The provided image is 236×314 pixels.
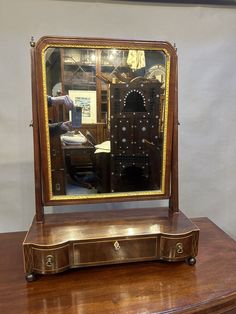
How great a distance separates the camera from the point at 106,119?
0.93m

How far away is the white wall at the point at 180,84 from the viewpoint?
1079 mm

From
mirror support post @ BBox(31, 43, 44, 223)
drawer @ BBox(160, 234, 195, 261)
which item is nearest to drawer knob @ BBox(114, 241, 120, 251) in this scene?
drawer @ BBox(160, 234, 195, 261)

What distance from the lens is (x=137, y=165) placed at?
98cm

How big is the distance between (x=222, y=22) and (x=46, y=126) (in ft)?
2.99

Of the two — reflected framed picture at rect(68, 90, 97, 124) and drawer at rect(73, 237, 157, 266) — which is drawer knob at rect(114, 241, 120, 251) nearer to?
drawer at rect(73, 237, 157, 266)

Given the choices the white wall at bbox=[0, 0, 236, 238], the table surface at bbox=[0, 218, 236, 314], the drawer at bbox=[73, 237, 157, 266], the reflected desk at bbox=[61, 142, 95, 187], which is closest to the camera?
the table surface at bbox=[0, 218, 236, 314]

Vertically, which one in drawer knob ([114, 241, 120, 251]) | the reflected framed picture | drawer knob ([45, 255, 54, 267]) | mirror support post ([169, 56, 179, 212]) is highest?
the reflected framed picture

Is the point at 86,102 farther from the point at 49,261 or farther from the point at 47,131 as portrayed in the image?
the point at 49,261

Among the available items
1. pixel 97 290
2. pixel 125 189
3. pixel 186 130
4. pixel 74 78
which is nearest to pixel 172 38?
pixel 186 130

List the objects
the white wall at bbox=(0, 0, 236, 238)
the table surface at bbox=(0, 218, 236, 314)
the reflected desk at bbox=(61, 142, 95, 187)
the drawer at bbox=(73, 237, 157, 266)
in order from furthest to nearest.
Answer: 1. the white wall at bbox=(0, 0, 236, 238)
2. the reflected desk at bbox=(61, 142, 95, 187)
3. the drawer at bbox=(73, 237, 157, 266)
4. the table surface at bbox=(0, 218, 236, 314)

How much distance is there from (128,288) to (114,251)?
0.36 ft

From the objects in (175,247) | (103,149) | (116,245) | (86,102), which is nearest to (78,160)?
(103,149)

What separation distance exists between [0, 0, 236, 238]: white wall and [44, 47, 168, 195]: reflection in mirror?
297 mm

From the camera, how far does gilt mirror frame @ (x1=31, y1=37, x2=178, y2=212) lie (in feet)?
2.76
